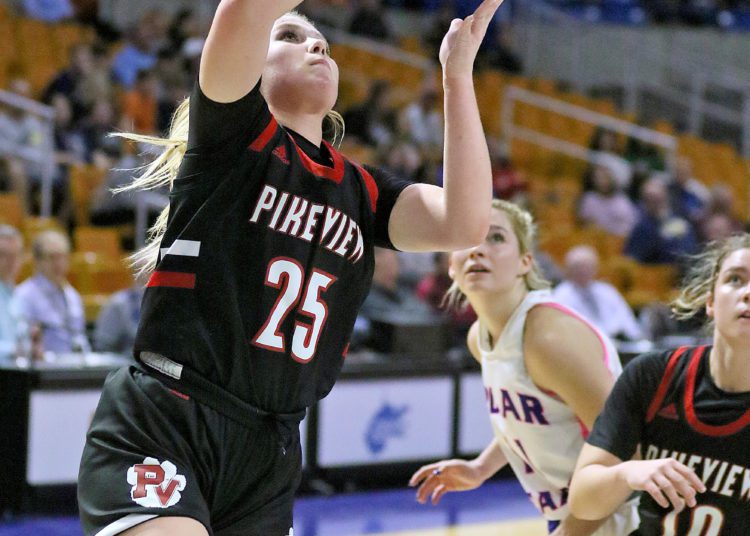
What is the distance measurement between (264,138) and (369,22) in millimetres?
11667

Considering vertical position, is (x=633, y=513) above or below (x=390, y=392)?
above

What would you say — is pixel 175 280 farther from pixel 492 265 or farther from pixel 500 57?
pixel 500 57

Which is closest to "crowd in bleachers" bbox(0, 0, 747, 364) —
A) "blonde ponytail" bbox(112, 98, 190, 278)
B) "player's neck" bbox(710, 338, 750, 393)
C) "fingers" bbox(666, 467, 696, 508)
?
"blonde ponytail" bbox(112, 98, 190, 278)

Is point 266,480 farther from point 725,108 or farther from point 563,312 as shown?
point 725,108

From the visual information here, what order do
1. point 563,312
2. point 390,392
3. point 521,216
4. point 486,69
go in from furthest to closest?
point 486,69 < point 390,392 < point 521,216 < point 563,312

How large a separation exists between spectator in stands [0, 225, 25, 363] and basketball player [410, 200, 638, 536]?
3.73 meters

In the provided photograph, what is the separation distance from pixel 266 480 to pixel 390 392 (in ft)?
16.2

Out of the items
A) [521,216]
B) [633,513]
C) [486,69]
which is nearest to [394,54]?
[486,69]

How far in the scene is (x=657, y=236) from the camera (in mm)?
11539

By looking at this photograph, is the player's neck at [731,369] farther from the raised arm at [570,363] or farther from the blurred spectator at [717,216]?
the blurred spectator at [717,216]

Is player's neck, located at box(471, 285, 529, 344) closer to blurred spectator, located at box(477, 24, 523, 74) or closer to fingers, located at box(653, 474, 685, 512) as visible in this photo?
fingers, located at box(653, 474, 685, 512)

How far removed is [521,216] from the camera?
3979 mm

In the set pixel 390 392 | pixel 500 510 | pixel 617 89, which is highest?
pixel 617 89

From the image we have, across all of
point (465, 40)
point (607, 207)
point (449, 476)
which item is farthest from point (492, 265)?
point (607, 207)
